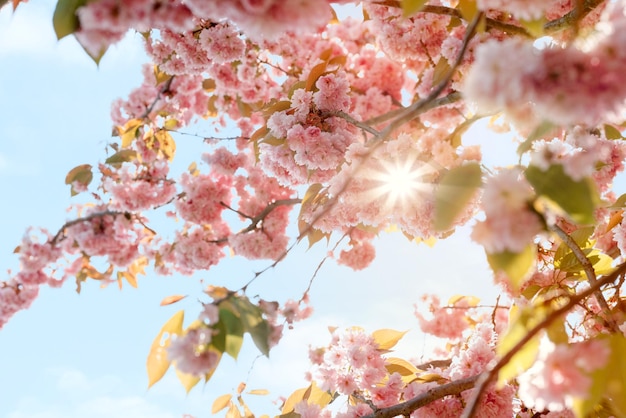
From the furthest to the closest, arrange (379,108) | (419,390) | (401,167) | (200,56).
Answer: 1. (379,108)
2. (200,56)
3. (419,390)
4. (401,167)

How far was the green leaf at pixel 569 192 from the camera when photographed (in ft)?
1.73

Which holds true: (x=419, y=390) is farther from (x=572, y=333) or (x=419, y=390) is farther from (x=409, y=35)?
(x=409, y=35)

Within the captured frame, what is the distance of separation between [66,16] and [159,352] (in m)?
0.55

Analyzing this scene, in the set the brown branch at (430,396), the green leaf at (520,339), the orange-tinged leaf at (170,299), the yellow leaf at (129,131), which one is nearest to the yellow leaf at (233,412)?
the brown branch at (430,396)

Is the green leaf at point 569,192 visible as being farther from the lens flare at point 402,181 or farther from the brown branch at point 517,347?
the lens flare at point 402,181

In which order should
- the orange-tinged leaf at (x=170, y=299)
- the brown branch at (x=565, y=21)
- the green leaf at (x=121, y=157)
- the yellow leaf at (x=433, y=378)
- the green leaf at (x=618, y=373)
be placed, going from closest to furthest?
1. the green leaf at (x=618, y=373)
2. the orange-tinged leaf at (x=170, y=299)
3. the brown branch at (x=565, y=21)
4. the yellow leaf at (x=433, y=378)
5. the green leaf at (x=121, y=157)

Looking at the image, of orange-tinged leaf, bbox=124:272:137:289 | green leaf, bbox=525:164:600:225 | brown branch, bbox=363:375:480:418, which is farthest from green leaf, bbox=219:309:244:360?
orange-tinged leaf, bbox=124:272:137:289

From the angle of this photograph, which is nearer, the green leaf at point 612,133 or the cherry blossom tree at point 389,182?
the cherry blossom tree at point 389,182

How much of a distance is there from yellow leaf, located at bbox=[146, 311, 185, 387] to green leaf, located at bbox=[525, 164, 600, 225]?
553 millimetres

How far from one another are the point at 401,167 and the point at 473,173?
2.48ft

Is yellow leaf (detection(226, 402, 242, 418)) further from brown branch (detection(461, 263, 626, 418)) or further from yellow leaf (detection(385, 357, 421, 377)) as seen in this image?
brown branch (detection(461, 263, 626, 418))

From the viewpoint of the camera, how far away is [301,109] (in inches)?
61.1

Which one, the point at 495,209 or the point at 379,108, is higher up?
the point at 379,108

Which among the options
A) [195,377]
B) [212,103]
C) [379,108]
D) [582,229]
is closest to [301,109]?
[582,229]
